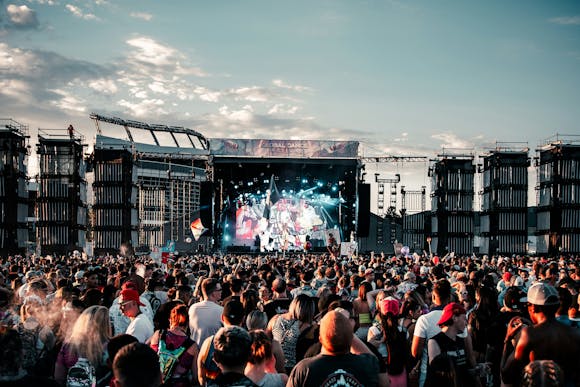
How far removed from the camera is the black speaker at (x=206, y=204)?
46.5 metres

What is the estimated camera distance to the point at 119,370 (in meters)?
3.97

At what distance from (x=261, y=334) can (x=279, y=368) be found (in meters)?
0.87

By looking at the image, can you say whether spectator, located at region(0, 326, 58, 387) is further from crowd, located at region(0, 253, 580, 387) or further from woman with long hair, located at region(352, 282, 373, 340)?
woman with long hair, located at region(352, 282, 373, 340)

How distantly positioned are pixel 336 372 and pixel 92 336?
2.17 meters

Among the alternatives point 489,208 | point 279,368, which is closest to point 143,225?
point 489,208

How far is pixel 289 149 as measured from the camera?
4978 centimetres

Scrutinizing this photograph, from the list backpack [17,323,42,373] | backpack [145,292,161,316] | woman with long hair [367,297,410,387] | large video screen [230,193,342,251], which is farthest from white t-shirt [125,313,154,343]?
large video screen [230,193,342,251]

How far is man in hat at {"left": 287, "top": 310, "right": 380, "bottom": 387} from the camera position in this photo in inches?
175

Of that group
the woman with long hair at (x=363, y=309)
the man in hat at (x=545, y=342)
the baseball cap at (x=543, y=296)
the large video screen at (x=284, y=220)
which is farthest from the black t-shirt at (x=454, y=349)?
the large video screen at (x=284, y=220)

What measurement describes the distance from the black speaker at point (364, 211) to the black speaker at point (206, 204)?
33.0 ft

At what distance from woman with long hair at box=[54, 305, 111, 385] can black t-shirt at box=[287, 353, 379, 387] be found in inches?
69.5

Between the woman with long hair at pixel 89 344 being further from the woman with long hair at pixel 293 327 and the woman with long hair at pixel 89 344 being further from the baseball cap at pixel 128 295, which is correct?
the woman with long hair at pixel 293 327

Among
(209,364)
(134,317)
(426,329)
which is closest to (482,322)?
(426,329)

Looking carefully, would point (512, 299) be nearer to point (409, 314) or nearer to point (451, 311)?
point (409, 314)
